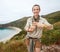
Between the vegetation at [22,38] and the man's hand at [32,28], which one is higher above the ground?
the man's hand at [32,28]

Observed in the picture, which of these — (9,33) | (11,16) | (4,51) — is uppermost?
(11,16)

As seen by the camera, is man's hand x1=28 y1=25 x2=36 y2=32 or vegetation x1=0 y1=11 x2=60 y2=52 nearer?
man's hand x1=28 y1=25 x2=36 y2=32

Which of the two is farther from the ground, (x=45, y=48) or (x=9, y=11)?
(x=9, y=11)

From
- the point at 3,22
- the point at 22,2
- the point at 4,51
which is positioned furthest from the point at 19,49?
the point at 22,2

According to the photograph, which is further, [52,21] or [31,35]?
[52,21]

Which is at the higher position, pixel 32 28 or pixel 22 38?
pixel 32 28

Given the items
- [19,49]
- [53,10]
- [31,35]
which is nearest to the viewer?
[31,35]

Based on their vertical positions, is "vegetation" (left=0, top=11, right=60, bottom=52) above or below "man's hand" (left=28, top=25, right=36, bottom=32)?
below

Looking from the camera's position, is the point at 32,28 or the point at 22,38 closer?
the point at 32,28

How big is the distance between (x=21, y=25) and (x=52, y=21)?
1.45ft

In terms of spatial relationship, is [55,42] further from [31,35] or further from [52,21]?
[31,35]

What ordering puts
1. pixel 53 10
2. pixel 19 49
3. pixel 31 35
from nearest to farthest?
1. pixel 31 35
2. pixel 19 49
3. pixel 53 10

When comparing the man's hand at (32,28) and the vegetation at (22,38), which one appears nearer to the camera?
the man's hand at (32,28)

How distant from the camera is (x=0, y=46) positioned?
3.18 m
